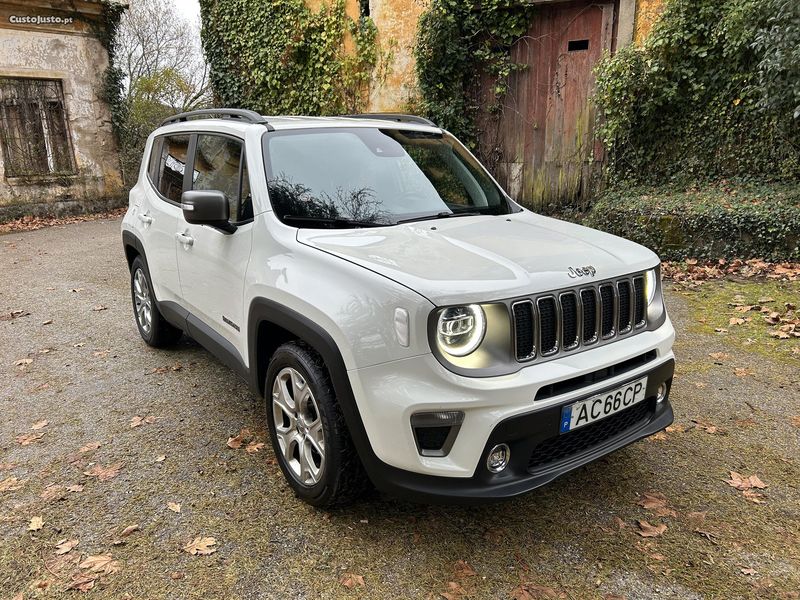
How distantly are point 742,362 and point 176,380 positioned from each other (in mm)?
4306

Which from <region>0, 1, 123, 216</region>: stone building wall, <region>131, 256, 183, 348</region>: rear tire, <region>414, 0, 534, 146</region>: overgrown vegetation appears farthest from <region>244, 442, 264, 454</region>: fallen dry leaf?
<region>0, 1, 123, 216</region>: stone building wall

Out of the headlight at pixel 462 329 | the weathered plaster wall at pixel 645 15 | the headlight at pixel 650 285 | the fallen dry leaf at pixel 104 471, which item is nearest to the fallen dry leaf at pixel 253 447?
the fallen dry leaf at pixel 104 471

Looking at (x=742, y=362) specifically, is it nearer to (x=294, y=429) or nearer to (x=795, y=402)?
(x=795, y=402)

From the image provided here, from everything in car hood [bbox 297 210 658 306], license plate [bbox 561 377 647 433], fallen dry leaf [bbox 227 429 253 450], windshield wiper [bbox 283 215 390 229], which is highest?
windshield wiper [bbox 283 215 390 229]

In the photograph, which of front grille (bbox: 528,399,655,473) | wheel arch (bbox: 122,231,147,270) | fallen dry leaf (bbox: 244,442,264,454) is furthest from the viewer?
wheel arch (bbox: 122,231,147,270)

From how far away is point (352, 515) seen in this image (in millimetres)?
2877

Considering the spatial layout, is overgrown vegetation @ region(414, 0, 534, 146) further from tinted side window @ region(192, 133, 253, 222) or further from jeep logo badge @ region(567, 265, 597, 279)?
jeep logo badge @ region(567, 265, 597, 279)

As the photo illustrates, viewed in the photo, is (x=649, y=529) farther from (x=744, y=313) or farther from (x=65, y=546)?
(x=744, y=313)

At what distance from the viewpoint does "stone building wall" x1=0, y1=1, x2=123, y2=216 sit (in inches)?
495

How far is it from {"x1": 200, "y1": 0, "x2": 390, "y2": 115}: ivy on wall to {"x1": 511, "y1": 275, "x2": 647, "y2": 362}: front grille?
930 cm

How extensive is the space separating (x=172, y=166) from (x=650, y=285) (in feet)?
11.1

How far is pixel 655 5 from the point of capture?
861 centimetres

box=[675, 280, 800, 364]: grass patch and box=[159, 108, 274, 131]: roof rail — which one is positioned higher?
box=[159, 108, 274, 131]: roof rail

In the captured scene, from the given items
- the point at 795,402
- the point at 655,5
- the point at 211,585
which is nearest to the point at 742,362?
the point at 795,402
